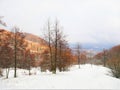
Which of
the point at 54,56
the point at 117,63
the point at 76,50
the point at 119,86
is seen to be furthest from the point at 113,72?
the point at 76,50

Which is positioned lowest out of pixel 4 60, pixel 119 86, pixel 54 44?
pixel 119 86

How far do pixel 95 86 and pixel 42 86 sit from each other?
226 inches

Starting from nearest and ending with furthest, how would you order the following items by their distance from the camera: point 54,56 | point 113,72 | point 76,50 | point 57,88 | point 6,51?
point 57,88 < point 6,51 < point 54,56 < point 113,72 < point 76,50

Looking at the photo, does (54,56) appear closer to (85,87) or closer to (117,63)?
(117,63)

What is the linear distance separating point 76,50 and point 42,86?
55.5 meters

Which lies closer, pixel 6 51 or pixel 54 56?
pixel 6 51

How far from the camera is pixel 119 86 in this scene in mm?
23797

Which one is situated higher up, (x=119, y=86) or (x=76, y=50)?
(x=76, y=50)

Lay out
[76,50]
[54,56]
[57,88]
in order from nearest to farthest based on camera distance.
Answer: [57,88], [54,56], [76,50]

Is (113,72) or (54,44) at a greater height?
(54,44)

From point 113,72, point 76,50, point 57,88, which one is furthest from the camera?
point 76,50

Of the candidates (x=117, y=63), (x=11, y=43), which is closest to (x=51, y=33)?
(x=11, y=43)

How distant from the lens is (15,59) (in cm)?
3497

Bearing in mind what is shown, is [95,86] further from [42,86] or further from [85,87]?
[42,86]
